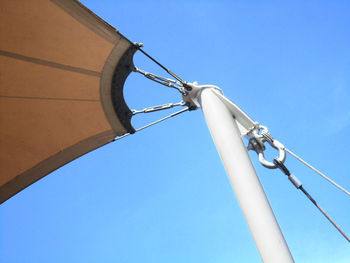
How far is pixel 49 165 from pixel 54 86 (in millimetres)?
1575

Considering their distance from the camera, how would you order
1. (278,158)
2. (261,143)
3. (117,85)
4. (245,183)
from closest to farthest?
(245,183), (278,158), (261,143), (117,85)

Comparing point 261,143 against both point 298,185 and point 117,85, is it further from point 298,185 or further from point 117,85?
point 117,85

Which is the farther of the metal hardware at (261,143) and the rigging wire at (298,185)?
the metal hardware at (261,143)

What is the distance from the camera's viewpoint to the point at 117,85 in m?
5.31

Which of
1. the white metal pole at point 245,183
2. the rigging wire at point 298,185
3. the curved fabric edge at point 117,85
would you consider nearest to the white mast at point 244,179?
the white metal pole at point 245,183

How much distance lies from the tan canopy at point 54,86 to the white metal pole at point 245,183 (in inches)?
68.4

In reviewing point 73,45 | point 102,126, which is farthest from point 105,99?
point 73,45

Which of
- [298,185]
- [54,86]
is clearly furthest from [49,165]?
[298,185]

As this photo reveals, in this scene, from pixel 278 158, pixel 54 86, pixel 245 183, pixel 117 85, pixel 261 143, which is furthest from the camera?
pixel 54 86

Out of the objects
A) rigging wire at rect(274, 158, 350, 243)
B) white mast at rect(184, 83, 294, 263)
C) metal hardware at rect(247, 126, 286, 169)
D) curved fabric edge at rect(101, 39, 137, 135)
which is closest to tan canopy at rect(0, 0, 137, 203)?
curved fabric edge at rect(101, 39, 137, 135)

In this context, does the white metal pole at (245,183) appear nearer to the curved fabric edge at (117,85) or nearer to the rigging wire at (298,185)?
the rigging wire at (298,185)

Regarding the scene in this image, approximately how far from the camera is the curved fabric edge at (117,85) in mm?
4918

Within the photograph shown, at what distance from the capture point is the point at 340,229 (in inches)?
155

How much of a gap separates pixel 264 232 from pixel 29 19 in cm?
398
